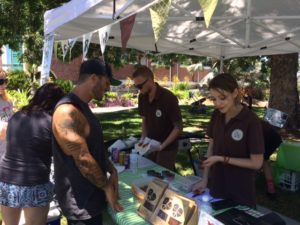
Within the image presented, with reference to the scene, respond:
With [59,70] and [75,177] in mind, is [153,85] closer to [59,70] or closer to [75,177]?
[75,177]

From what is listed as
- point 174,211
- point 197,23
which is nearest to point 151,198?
point 174,211

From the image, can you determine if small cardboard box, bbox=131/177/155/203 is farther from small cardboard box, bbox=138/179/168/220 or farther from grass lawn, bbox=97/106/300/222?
grass lawn, bbox=97/106/300/222

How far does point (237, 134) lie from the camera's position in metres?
2.49

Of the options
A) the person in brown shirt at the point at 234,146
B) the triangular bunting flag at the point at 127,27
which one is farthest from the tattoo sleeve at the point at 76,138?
the triangular bunting flag at the point at 127,27

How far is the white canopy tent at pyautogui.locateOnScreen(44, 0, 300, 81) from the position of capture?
3.46m

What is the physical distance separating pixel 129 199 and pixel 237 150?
853mm

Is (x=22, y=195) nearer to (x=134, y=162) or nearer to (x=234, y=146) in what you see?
(x=134, y=162)

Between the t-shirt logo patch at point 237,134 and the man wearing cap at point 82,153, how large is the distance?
0.92 meters

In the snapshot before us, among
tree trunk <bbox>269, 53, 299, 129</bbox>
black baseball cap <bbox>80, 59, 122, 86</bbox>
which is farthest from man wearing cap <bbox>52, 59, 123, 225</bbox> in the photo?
tree trunk <bbox>269, 53, 299, 129</bbox>

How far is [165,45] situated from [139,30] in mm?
1303

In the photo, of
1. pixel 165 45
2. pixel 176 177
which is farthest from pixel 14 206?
pixel 165 45

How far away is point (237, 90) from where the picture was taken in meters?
2.52

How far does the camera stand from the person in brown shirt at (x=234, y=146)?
2441 mm

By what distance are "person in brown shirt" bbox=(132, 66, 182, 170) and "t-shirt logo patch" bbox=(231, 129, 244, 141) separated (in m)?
1.30
